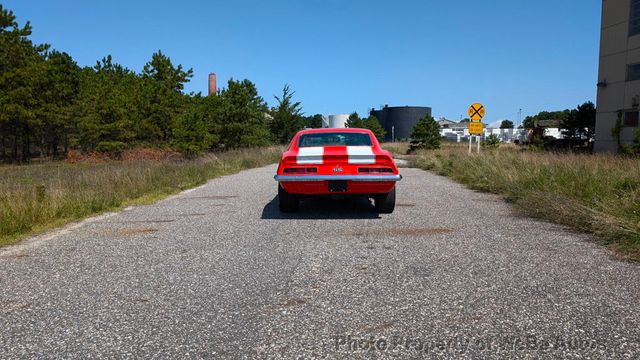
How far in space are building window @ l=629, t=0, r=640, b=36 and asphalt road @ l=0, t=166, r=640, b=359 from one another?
2698cm

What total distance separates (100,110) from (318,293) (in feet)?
119

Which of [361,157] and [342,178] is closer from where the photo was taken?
[342,178]

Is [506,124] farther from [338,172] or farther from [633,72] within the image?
[338,172]

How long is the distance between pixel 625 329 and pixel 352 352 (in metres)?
1.72

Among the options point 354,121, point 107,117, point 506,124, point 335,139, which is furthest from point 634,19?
point 506,124

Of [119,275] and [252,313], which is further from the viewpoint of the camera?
[119,275]

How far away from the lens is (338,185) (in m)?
6.38

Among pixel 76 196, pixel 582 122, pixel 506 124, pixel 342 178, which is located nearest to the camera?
pixel 342 178

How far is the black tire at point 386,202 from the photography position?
6.91 metres

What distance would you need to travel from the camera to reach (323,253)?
4613 mm

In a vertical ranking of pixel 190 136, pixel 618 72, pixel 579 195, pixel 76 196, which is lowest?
pixel 76 196

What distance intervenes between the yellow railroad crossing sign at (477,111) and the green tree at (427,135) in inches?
832

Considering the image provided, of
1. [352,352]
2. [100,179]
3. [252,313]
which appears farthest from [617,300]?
[100,179]

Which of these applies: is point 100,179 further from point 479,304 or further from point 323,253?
point 479,304
